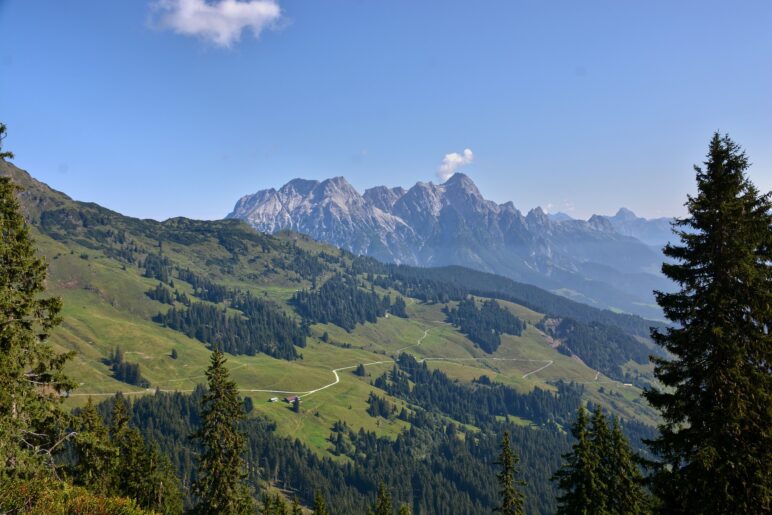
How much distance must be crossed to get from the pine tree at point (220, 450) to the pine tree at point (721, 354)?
32.6 meters

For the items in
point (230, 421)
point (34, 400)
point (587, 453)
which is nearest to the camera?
point (34, 400)

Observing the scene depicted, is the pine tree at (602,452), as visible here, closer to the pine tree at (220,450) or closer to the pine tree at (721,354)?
the pine tree at (721,354)

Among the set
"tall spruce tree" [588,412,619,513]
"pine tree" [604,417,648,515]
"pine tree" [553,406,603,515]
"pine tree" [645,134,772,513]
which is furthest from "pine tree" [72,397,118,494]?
"pine tree" [645,134,772,513]

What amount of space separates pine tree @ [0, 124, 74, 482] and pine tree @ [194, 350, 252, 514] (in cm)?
1283

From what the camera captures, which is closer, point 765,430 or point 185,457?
point 765,430

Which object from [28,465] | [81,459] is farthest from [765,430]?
[81,459]

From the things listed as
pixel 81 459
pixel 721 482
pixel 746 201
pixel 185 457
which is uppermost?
pixel 746 201

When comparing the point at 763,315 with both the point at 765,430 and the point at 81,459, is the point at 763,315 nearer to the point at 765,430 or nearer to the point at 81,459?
the point at 765,430

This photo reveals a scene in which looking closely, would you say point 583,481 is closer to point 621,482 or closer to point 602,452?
point 602,452

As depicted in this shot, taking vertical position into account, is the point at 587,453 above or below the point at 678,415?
below

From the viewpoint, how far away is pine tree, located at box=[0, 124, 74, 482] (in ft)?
85.1

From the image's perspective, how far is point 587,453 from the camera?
134 feet

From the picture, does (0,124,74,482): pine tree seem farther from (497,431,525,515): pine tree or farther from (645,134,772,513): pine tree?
(497,431,525,515): pine tree

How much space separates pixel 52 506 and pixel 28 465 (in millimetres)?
7423
